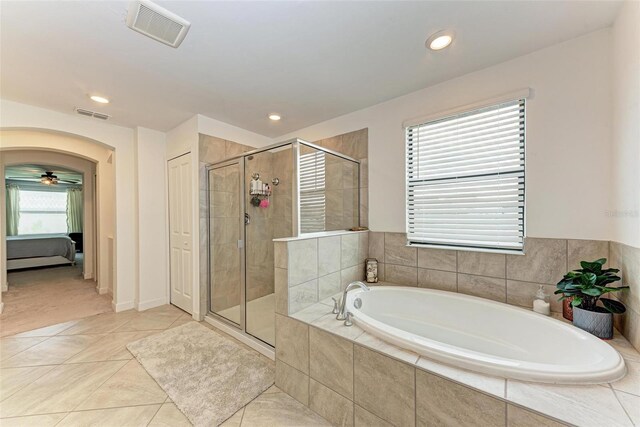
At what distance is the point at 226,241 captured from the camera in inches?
109

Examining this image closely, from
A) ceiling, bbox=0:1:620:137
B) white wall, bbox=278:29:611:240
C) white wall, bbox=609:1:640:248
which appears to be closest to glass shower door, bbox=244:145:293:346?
ceiling, bbox=0:1:620:137

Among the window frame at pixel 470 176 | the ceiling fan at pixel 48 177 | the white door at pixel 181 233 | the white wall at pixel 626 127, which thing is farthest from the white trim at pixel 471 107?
the ceiling fan at pixel 48 177

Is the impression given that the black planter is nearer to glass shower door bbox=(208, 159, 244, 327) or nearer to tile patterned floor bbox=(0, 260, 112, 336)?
glass shower door bbox=(208, 159, 244, 327)

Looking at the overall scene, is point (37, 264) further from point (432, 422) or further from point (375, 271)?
point (432, 422)

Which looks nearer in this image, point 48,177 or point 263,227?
point 263,227

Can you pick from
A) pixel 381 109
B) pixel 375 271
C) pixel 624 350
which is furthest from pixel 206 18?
pixel 624 350

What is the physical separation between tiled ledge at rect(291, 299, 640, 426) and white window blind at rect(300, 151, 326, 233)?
1.18m

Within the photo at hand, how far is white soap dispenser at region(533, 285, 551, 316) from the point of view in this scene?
1616 millimetres

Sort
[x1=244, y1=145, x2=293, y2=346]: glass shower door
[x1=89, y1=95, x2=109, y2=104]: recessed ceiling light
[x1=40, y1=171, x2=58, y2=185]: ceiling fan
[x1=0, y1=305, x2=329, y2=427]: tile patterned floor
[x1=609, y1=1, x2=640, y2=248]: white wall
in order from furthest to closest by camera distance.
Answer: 1. [x1=40, y1=171, x2=58, y2=185]: ceiling fan
2. [x1=244, y1=145, x2=293, y2=346]: glass shower door
3. [x1=89, y1=95, x2=109, y2=104]: recessed ceiling light
4. [x1=0, y1=305, x2=329, y2=427]: tile patterned floor
5. [x1=609, y1=1, x2=640, y2=248]: white wall

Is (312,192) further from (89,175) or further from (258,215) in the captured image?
(89,175)

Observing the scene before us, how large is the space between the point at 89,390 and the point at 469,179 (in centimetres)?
324

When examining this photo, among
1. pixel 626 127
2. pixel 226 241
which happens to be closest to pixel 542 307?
pixel 626 127

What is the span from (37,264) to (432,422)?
8056mm

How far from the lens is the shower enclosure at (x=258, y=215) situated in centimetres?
232
